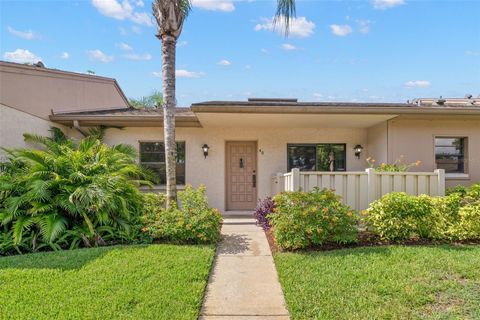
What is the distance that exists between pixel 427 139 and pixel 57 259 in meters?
9.43

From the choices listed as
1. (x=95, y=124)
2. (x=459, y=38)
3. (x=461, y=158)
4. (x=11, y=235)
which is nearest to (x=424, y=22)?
(x=459, y=38)

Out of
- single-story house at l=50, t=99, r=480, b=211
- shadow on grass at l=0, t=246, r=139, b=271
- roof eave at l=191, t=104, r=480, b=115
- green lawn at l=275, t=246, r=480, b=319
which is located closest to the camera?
green lawn at l=275, t=246, r=480, b=319

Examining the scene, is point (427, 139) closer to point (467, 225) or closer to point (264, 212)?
point (467, 225)

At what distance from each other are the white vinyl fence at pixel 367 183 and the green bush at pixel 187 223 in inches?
79.8

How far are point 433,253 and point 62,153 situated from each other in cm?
815

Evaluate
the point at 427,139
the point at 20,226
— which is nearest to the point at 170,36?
the point at 20,226

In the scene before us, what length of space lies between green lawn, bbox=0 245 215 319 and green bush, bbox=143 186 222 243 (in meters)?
0.42

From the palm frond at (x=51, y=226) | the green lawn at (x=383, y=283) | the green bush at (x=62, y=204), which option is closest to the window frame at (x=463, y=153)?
the green lawn at (x=383, y=283)

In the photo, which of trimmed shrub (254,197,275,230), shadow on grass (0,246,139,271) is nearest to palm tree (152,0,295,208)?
shadow on grass (0,246,139,271)

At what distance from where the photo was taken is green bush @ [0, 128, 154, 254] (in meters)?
5.42

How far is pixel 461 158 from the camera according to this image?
27.8 feet

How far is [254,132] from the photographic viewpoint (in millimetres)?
9344

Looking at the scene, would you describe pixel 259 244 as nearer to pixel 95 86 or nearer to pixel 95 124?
pixel 95 124

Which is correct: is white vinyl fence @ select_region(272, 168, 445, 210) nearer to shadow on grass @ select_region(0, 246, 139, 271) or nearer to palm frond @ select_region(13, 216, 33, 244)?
shadow on grass @ select_region(0, 246, 139, 271)
